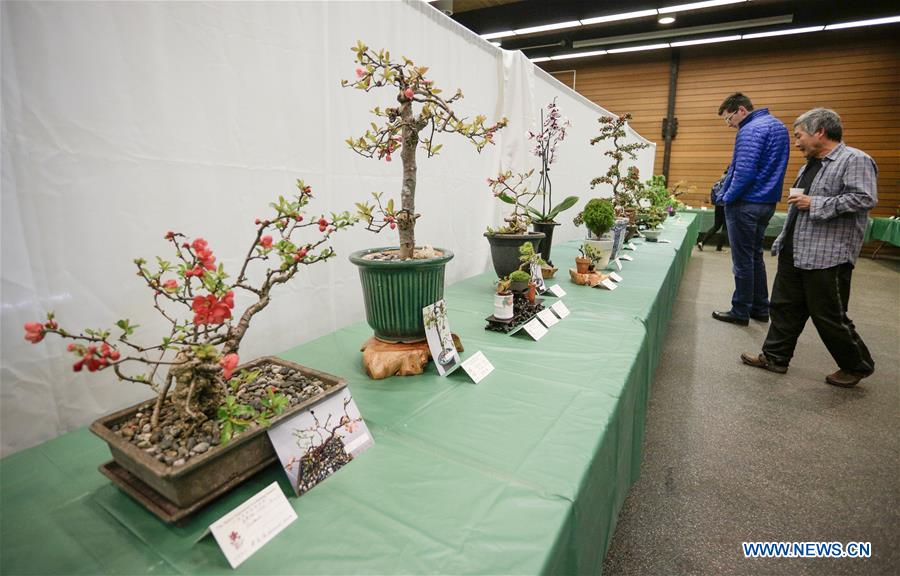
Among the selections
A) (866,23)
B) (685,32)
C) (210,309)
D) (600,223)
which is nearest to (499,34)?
(685,32)

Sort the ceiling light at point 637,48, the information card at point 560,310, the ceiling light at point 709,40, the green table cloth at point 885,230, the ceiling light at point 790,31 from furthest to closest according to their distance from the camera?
the ceiling light at point 637,48, the ceiling light at point 709,40, the ceiling light at point 790,31, the green table cloth at point 885,230, the information card at point 560,310

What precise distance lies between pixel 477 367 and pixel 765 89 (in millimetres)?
9099

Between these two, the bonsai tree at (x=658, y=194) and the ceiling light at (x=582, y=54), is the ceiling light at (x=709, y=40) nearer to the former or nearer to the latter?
the ceiling light at (x=582, y=54)

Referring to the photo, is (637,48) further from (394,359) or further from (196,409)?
(196,409)

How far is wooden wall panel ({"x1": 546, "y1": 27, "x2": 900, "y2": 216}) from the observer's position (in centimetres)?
669

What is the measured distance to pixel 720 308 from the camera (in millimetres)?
3746

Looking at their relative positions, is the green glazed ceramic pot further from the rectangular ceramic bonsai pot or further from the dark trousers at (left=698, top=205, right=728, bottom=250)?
the dark trousers at (left=698, top=205, right=728, bottom=250)

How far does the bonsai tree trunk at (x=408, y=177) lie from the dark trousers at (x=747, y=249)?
279cm

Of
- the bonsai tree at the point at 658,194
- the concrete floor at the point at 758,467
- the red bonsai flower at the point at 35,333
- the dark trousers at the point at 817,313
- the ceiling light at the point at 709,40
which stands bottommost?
the concrete floor at the point at 758,467

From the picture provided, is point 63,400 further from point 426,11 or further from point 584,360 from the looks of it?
point 426,11

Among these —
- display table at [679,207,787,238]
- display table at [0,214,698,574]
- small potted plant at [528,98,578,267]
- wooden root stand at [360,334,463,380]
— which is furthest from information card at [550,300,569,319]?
display table at [679,207,787,238]

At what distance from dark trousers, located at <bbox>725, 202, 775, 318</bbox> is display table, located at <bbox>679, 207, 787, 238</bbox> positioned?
148 inches

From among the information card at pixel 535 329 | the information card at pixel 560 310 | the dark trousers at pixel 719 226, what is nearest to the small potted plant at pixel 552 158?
the information card at pixel 560 310

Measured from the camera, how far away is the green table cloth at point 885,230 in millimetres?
5609
